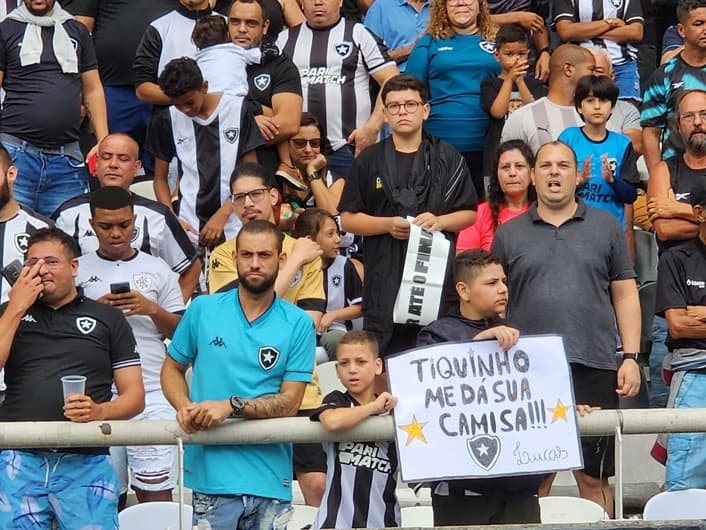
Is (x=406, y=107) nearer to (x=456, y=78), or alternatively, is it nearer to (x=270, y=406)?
(x=456, y=78)

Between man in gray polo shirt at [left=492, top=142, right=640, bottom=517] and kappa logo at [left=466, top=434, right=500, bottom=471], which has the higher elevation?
man in gray polo shirt at [left=492, top=142, right=640, bottom=517]

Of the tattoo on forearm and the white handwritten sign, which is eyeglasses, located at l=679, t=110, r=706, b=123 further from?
the tattoo on forearm

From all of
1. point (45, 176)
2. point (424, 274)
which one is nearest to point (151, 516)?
point (424, 274)

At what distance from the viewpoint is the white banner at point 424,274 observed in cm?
803

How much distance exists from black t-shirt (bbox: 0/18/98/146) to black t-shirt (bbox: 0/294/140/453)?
3051 mm

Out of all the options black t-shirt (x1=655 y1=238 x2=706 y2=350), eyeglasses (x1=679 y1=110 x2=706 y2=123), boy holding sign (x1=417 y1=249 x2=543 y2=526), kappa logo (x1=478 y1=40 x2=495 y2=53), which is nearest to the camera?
boy holding sign (x1=417 y1=249 x2=543 y2=526)

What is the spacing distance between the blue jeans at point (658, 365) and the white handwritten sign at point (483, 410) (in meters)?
3.16

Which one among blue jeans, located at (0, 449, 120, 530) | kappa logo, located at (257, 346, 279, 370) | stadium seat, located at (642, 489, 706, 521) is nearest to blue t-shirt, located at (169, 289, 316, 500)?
kappa logo, located at (257, 346, 279, 370)

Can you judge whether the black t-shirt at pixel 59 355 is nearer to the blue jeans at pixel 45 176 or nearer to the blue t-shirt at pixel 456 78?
the blue jeans at pixel 45 176

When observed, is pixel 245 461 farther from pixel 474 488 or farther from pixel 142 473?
pixel 142 473

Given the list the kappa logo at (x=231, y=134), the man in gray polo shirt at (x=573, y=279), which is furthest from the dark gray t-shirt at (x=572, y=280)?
the kappa logo at (x=231, y=134)

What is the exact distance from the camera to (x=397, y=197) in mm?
8273

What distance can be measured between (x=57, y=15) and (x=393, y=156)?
278cm

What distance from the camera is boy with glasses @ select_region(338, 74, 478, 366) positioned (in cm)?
827
